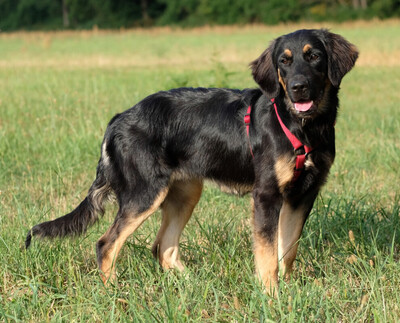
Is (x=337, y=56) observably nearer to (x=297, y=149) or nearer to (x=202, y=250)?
(x=297, y=149)

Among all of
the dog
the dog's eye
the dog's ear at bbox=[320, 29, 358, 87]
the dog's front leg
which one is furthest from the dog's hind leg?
the dog's ear at bbox=[320, 29, 358, 87]

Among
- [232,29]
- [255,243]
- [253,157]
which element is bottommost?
[232,29]

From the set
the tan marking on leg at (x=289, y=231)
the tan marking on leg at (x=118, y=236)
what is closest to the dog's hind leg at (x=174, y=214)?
the tan marking on leg at (x=118, y=236)

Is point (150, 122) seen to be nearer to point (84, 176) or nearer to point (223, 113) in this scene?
point (223, 113)

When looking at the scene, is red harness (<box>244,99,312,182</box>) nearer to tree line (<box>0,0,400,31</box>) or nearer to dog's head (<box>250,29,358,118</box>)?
dog's head (<box>250,29,358,118</box>)

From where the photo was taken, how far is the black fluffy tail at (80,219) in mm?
4382

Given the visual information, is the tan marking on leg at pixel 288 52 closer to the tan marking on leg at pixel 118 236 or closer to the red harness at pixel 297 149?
the red harness at pixel 297 149

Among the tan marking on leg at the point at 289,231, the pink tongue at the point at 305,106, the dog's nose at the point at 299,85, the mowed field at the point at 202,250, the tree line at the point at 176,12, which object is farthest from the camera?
the tree line at the point at 176,12

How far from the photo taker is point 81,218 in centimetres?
457

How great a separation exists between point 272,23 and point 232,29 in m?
5.87

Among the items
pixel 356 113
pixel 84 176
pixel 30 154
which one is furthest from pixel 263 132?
pixel 356 113

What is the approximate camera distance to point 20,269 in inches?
160

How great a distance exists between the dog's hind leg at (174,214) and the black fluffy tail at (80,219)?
516 millimetres

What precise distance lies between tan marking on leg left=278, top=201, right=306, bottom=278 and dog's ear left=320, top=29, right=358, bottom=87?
36.4 inches
